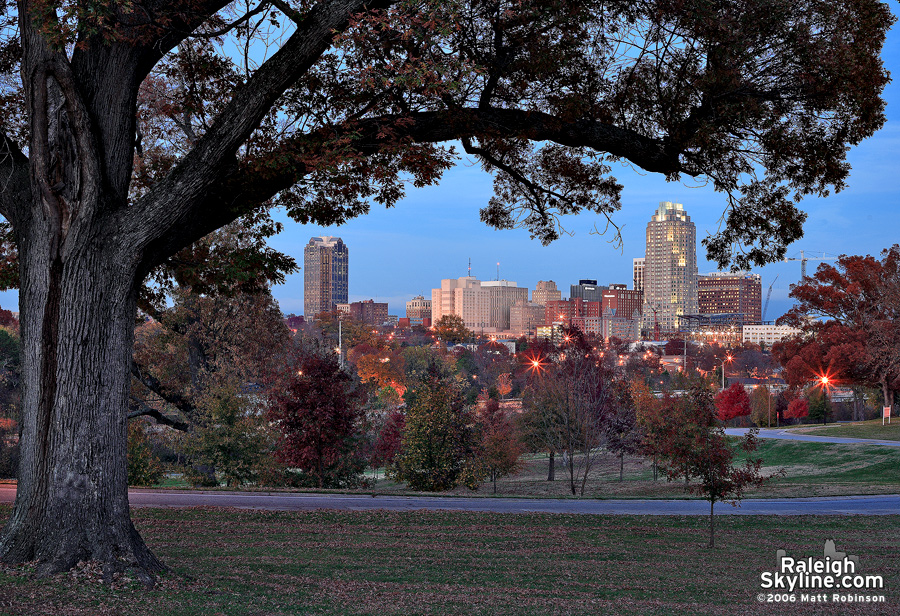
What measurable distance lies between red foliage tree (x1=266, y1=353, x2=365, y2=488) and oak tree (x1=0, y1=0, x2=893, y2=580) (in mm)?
12922

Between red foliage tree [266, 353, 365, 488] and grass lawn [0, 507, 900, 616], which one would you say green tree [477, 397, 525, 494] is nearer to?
red foliage tree [266, 353, 365, 488]

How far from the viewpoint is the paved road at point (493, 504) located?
16500 millimetres

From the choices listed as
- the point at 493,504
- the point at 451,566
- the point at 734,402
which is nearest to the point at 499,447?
the point at 493,504

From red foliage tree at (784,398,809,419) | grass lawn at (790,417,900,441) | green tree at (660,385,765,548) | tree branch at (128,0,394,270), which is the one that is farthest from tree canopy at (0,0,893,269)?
red foliage tree at (784,398,809,419)

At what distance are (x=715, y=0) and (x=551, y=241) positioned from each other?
544 cm

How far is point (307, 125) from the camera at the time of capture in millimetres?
9844

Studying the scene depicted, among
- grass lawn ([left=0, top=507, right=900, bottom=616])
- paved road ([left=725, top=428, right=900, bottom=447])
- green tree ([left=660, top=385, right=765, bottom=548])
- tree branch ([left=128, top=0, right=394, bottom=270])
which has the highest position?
tree branch ([left=128, top=0, right=394, bottom=270])

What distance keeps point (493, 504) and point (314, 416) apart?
25.3 feet

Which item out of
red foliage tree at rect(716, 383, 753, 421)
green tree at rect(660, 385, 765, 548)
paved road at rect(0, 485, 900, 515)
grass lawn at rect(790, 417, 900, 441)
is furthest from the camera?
red foliage tree at rect(716, 383, 753, 421)

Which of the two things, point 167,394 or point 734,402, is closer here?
point 167,394

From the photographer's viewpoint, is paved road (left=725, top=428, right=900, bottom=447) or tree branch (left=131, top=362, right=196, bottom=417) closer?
tree branch (left=131, top=362, right=196, bottom=417)

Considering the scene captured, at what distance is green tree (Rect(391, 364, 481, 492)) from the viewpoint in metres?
25.9

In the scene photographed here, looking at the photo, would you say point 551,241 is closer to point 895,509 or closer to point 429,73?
point 429,73

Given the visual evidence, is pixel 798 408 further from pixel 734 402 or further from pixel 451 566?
pixel 451 566
